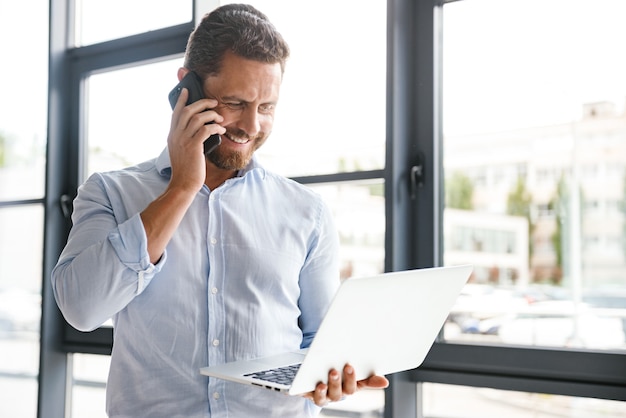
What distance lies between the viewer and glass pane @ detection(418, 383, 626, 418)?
1.73 meters

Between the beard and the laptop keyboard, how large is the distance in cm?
43

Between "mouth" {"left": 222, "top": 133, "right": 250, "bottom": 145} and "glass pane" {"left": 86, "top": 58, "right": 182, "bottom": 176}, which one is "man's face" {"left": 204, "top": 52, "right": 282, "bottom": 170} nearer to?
"mouth" {"left": 222, "top": 133, "right": 250, "bottom": 145}

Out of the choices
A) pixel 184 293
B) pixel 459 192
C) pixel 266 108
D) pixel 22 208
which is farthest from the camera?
pixel 22 208

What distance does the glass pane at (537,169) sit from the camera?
1.74m

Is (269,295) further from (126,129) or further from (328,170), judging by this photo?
(126,129)

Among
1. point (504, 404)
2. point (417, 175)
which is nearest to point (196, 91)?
point (417, 175)

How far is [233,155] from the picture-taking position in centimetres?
141

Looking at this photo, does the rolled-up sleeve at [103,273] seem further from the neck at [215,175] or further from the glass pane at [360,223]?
the glass pane at [360,223]

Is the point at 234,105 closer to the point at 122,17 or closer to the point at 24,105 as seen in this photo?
the point at 122,17


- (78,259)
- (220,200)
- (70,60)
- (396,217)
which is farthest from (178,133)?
(70,60)

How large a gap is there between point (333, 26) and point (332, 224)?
3.03 ft

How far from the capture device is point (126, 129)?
2.76m

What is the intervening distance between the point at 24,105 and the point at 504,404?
2.29 meters

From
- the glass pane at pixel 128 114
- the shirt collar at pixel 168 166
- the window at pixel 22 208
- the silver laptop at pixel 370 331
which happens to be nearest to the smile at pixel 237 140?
the shirt collar at pixel 168 166
